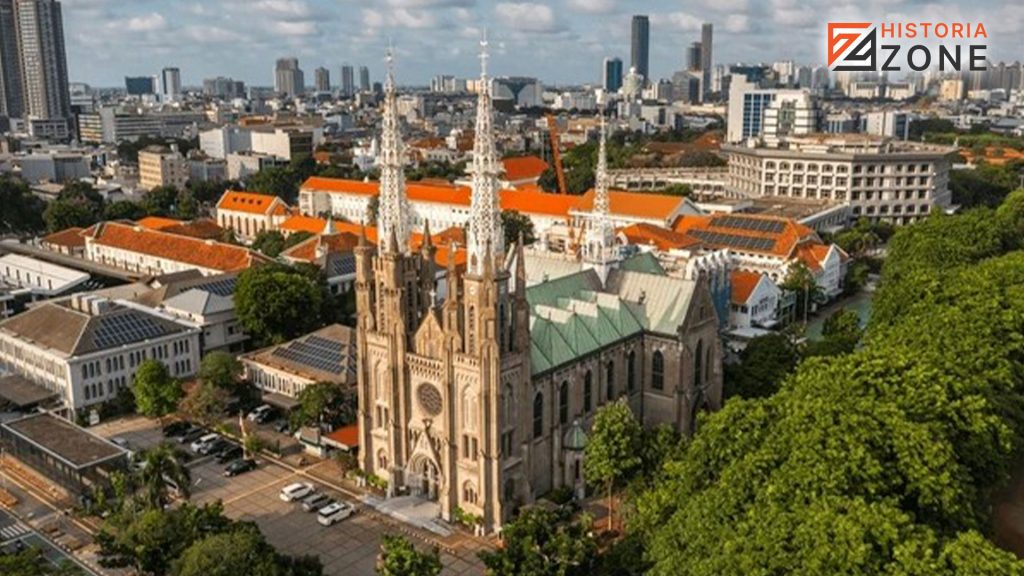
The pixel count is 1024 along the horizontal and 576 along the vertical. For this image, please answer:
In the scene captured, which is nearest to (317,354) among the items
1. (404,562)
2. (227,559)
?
(227,559)

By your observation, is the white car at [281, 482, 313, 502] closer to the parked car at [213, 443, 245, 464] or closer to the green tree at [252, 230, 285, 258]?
the parked car at [213, 443, 245, 464]

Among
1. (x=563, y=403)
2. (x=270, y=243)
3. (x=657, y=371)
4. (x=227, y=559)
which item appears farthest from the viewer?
(x=270, y=243)

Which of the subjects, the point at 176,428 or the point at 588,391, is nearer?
the point at 588,391

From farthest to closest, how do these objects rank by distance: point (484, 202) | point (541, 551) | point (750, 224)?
point (750, 224) → point (484, 202) → point (541, 551)

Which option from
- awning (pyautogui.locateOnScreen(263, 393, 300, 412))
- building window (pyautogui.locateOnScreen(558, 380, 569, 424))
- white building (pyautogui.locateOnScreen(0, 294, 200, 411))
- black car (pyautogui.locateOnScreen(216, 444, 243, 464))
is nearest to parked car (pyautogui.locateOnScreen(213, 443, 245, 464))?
black car (pyautogui.locateOnScreen(216, 444, 243, 464))

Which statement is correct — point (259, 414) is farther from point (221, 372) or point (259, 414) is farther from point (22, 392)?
point (22, 392)

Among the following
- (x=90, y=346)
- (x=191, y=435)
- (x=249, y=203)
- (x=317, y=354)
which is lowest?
(x=191, y=435)

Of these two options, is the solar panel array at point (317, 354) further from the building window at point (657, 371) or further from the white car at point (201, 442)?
the building window at point (657, 371)
